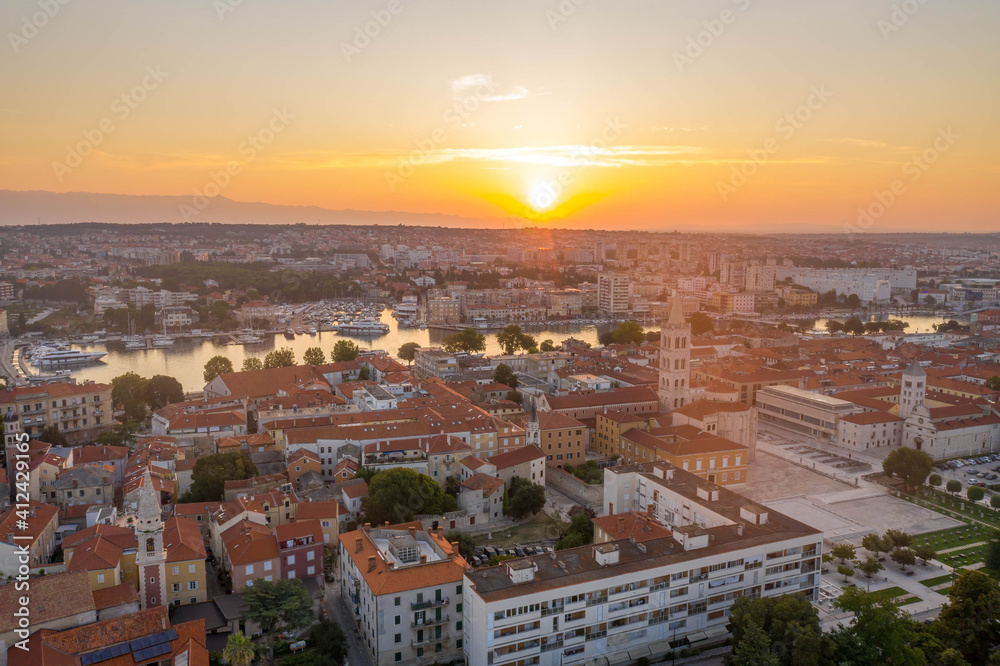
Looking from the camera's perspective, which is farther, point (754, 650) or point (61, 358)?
point (61, 358)

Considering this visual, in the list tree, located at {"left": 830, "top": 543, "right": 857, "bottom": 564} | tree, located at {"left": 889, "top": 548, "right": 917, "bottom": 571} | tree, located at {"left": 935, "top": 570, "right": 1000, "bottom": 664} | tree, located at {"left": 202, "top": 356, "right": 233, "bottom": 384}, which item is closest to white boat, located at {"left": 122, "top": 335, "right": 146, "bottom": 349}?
tree, located at {"left": 202, "top": 356, "right": 233, "bottom": 384}

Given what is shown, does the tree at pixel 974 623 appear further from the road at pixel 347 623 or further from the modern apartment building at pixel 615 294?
the modern apartment building at pixel 615 294

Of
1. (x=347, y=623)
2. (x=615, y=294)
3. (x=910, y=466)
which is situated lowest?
(x=347, y=623)

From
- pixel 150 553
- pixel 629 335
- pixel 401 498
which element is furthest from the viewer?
pixel 629 335

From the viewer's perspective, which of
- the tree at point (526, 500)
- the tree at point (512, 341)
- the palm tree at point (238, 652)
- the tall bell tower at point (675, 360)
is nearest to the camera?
the palm tree at point (238, 652)

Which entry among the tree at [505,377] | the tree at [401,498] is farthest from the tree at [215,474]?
the tree at [505,377]

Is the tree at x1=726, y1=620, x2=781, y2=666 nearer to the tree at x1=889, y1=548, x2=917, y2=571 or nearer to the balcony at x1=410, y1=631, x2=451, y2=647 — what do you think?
the balcony at x1=410, y1=631, x2=451, y2=647

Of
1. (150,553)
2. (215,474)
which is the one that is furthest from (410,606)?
(215,474)

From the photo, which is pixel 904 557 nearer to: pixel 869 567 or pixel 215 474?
pixel 869 567
